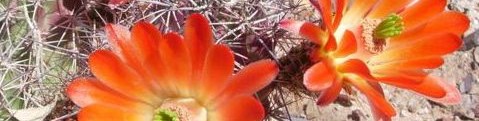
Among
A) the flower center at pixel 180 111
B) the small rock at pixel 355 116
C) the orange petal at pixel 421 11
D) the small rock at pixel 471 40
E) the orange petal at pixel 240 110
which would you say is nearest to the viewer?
the orange petal at pixel 240 110

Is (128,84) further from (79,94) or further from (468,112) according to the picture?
(468,112)

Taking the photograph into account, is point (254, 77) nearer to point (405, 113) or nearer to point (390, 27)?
point (390, 27)

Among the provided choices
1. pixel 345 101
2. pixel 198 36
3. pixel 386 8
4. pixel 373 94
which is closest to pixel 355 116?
pixel 345 101

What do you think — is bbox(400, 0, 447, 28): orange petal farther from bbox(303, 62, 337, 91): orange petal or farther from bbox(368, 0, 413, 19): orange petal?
bbox(303, 62, 337, 91): orange petal

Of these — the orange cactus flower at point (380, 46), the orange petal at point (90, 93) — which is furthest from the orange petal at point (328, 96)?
the orange petal at point (90, 93)

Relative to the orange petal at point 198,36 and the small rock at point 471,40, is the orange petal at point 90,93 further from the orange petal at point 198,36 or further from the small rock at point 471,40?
the small rock at point 471,40
